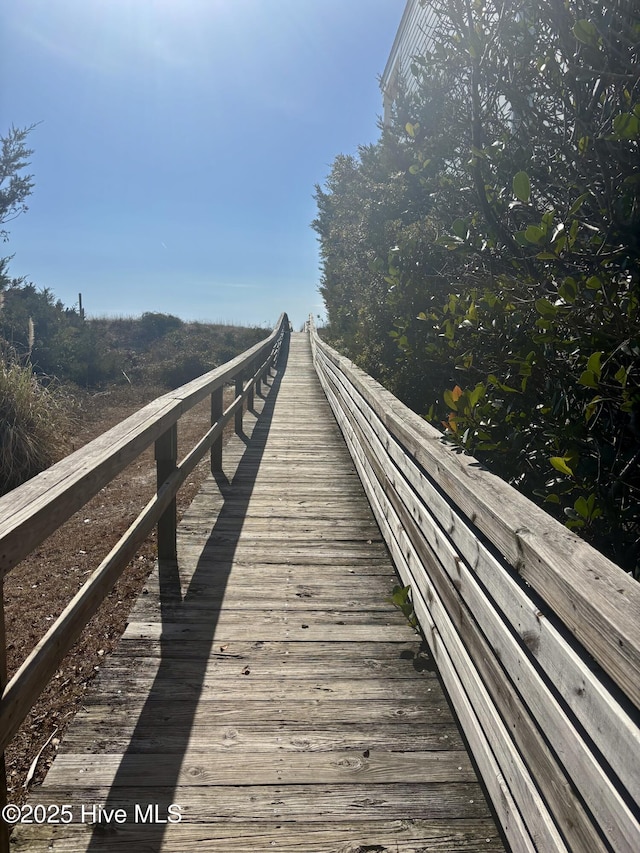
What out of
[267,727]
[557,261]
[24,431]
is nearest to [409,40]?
[24,431]

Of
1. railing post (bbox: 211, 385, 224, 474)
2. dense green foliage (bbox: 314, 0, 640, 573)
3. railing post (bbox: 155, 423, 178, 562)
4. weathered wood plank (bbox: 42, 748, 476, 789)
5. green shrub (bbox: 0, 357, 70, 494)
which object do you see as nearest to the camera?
weathered wood plank (bbox: 42, 748, 476, 789)

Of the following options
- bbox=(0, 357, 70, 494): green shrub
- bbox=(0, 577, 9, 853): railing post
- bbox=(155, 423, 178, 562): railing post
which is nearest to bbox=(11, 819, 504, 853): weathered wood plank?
bbox=(0, 577, 9, 853): railing post

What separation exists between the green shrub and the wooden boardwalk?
2.98m

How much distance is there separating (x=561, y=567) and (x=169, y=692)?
6.03 feet

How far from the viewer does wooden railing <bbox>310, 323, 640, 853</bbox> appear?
119 centimetres

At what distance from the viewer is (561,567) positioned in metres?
1.48

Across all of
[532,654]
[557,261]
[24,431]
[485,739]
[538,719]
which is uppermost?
[557,261]

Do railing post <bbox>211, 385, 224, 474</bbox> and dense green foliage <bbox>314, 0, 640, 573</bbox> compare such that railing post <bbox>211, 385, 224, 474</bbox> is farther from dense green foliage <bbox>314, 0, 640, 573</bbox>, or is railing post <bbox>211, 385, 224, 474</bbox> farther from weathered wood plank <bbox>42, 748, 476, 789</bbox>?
weathered wood plank <bbox>42, 748, 476, 789</bbox>

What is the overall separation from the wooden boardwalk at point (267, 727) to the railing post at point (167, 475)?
0.14m

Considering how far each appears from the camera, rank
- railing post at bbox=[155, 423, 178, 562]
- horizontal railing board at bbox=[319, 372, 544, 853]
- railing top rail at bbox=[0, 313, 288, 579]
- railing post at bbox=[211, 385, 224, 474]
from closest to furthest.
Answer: railing top rail at bbox=[0, 313, 288, 579] < horizontal railing board at bbox=[319, 372, 544, 853] < railing post at bbox=[155, 423, 178, 562] < railing post at bbox=[211, 385, 224, 474]

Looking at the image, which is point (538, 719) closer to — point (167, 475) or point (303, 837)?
point (303, 837)

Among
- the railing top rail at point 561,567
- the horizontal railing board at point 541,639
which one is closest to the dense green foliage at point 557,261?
the railing top rail at point 561,567

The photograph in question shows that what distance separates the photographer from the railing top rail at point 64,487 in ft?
4.95

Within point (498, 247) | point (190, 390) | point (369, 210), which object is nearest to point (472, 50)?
point (498, 247)
